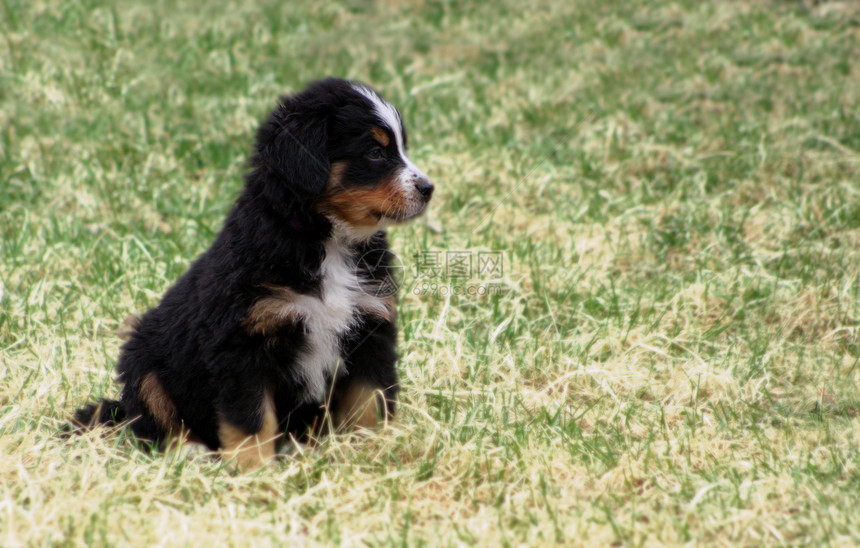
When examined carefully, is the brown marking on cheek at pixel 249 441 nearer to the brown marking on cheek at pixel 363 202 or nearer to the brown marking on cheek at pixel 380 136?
the brown marking on cheek at pixel 363 202

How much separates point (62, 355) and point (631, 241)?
9.79 feet

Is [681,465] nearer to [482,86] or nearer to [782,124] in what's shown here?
[782,124]

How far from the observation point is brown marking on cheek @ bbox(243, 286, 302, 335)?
2916 mm

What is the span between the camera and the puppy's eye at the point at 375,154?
317 centimetres

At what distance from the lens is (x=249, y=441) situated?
297 centimetres

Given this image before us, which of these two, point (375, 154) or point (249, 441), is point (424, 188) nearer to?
point (375, 154)

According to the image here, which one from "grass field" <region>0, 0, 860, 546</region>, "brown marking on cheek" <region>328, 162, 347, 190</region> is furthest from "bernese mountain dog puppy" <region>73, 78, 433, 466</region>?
"grass field" <region>0, 0, 860, 546</region>

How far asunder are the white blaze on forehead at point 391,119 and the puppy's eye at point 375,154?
77mm

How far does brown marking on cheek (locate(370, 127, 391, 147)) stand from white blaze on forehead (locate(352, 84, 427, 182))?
0.04 metres

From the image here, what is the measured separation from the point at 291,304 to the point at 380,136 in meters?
0.68

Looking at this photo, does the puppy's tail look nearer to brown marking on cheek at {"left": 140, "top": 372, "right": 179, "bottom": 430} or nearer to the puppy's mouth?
brown marking on cheek at {"left": 140, "top": 372, "right": 179, "bottom": 430}

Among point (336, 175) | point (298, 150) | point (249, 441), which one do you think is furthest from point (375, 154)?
point (249, 441)

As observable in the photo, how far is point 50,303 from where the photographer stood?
4391 millimetres

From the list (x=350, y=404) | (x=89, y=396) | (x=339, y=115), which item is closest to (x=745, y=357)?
(x=350, y=404)
